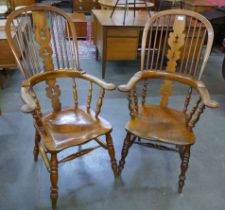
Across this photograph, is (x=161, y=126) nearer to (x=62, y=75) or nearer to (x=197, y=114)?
(x=197, y=114)

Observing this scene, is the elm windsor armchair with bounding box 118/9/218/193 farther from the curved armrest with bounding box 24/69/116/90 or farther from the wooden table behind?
the wooden table behind

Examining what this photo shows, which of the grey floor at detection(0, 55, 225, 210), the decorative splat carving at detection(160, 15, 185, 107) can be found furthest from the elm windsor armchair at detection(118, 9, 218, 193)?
the grey floor at detection(0, 55, 225, 210)

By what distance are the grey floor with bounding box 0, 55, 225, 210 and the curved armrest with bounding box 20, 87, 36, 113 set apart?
0.66 meters

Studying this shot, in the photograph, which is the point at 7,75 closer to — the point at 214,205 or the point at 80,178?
the point at 80,178

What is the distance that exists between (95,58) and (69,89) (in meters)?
1.04

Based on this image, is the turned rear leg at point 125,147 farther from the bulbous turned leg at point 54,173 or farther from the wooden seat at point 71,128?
the bulbous turned leg at point 54,173

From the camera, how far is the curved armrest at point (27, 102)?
105cm

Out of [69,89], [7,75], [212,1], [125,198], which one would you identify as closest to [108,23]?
[69,89]

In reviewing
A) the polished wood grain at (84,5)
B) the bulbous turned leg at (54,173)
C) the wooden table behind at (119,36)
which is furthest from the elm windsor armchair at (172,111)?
the polished wood grain at (84,5)

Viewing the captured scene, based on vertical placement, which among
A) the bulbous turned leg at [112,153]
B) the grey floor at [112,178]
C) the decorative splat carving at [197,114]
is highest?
the decorative splat carving at [197,114]

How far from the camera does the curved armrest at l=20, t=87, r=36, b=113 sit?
1045mm

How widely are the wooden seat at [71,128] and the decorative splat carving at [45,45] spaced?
0.12 metres

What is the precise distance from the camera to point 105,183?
1540mm

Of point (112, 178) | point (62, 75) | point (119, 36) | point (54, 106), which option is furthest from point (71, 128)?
point (119, 36)
